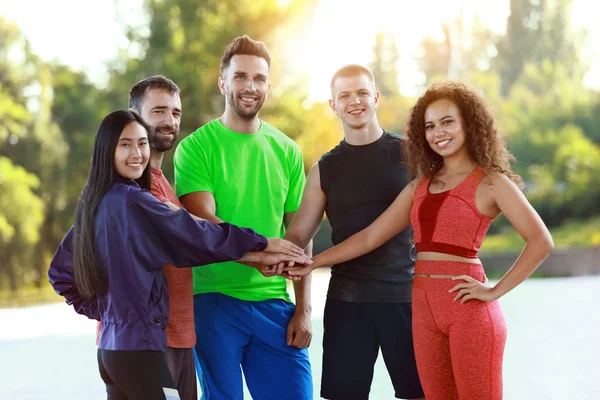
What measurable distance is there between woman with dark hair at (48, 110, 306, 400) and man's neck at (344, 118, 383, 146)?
800 millimetres

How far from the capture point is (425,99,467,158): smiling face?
2.63m

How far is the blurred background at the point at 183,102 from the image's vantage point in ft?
48.9

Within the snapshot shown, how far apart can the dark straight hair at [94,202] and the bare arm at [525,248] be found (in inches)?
43.4

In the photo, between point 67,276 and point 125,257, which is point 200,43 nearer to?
point 67,276

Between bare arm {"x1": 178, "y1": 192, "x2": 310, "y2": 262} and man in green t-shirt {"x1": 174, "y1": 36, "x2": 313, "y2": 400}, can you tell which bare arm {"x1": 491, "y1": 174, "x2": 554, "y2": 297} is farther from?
man in green t-shirt {"x1": 174, "y1": 36, "x2": 313, "y2": 400}

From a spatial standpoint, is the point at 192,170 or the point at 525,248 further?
the point at 192,170

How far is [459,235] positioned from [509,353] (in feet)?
14.2

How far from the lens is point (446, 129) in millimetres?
2633

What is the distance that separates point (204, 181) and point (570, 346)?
4756 millimetres

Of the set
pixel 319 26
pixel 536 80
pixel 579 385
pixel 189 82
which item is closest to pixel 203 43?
pixel 189 82

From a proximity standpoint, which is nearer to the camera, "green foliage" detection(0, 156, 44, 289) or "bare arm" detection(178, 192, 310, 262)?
"bare arm" detection(178, 192, 310, 262)

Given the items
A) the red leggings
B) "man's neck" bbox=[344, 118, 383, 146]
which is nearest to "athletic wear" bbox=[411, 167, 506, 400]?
the red leggings

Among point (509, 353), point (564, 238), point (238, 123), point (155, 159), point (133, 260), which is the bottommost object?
point (509, 353)

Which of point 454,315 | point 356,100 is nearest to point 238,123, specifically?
point 356,100
